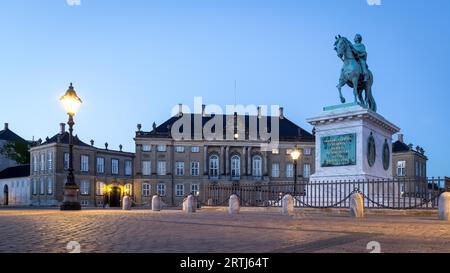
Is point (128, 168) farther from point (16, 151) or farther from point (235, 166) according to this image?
point (16, 151)

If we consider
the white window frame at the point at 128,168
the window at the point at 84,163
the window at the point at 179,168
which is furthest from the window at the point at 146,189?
the window at the point at 84,163

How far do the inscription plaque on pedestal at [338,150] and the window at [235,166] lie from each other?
5116cm

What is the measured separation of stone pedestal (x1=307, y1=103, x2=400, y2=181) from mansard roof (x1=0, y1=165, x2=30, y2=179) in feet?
191

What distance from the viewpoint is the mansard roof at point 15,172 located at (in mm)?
70188

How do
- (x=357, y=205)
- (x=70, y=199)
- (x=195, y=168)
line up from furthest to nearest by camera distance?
(x=195, y=168), (x=70, y=199), (x=357, y=205)

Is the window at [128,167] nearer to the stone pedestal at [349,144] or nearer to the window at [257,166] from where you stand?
the window at [257,166]

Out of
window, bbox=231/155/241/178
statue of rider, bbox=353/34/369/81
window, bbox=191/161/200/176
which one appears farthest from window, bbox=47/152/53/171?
statue of rider, bbox=353/34/369/81

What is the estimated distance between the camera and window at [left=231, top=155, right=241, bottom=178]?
72.2 m

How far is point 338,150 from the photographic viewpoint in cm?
2055

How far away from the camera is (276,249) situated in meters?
6.48

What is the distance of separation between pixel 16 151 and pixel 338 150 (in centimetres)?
6500

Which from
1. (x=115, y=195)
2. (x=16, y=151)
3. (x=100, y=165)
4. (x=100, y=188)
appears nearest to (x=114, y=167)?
(x=100, y=165)
